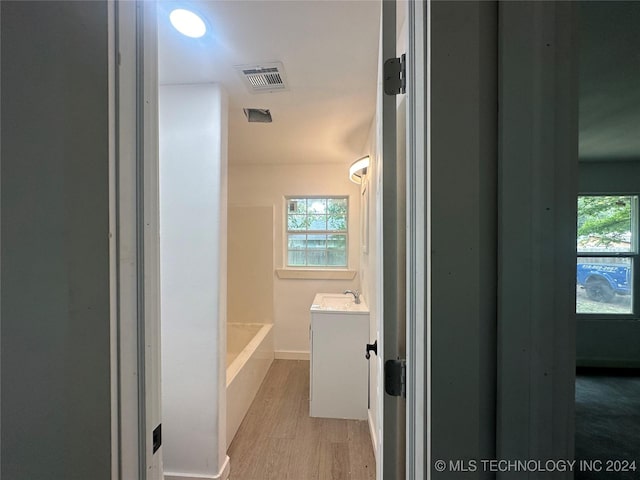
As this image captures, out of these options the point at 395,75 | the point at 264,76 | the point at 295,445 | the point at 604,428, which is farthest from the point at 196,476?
the point at 264,76

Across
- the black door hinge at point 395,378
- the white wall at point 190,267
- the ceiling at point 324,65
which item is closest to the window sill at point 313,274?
the ceiling at point 324,65

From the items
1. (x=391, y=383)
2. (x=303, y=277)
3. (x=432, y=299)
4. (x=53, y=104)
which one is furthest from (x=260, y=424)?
(x=53, y=104)

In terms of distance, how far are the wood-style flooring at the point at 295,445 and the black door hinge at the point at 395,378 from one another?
58.7 inches

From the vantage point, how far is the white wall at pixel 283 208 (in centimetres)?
353

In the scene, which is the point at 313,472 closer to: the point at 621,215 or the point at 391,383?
the point at 391,383

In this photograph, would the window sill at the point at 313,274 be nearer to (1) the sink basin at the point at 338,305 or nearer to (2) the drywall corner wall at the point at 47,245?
(1) the sink basin at the point at 338,305

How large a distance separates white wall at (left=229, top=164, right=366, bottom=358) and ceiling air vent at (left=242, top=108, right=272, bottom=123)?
4.32 feet

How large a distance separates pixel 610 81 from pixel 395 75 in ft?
1.85

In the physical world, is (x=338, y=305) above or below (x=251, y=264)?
below

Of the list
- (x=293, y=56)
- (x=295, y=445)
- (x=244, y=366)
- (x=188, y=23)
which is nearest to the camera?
(x=188, y=23)

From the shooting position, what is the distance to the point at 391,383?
0.75 meters

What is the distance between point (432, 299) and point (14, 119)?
95 centimetres

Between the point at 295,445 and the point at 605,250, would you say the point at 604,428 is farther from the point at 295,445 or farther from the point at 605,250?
the point at 295,445

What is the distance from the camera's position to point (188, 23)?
1247mm
